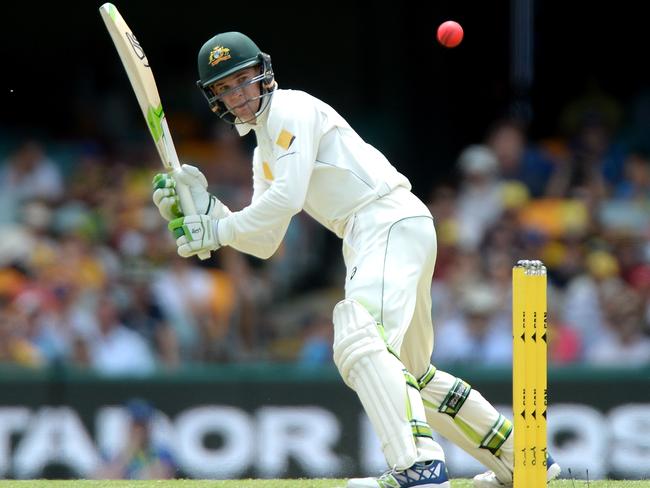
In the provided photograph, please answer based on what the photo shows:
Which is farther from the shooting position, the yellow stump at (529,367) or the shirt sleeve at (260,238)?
the shirt sleeve at (260,238)

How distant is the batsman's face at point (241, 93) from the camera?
4488 mm

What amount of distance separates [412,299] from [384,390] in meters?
0.38

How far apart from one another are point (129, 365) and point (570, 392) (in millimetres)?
2724

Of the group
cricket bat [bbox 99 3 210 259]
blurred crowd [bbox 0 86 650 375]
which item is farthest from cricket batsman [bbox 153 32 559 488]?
blurred crowd [bbox 0 86 650 375]

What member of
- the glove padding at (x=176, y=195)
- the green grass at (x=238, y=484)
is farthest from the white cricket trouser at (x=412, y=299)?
the glove padding at (x=176, y=195)

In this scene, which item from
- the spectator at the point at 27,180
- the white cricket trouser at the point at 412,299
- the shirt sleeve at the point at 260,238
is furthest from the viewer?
the spectator at the point at 27,180

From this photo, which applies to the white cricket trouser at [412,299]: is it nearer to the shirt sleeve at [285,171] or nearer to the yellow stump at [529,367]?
the shirt sleeve at [285,171]

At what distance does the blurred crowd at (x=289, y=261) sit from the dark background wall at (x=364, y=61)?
33 centimetres

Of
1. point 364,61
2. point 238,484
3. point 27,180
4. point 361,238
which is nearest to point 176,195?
point 361,238

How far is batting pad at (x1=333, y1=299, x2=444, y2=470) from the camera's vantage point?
4.01m

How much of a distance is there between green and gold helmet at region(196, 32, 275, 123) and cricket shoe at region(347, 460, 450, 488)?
4.48 feet

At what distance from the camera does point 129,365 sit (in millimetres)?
7855

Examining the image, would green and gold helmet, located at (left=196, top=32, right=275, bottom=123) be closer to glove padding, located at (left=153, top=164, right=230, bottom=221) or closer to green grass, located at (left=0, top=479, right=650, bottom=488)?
glove padding, located at (left=153, top=164, right=230, bottom=221)

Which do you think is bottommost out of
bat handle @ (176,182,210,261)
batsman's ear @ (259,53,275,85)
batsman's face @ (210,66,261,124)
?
bat handle @ (176,182,210,261)
